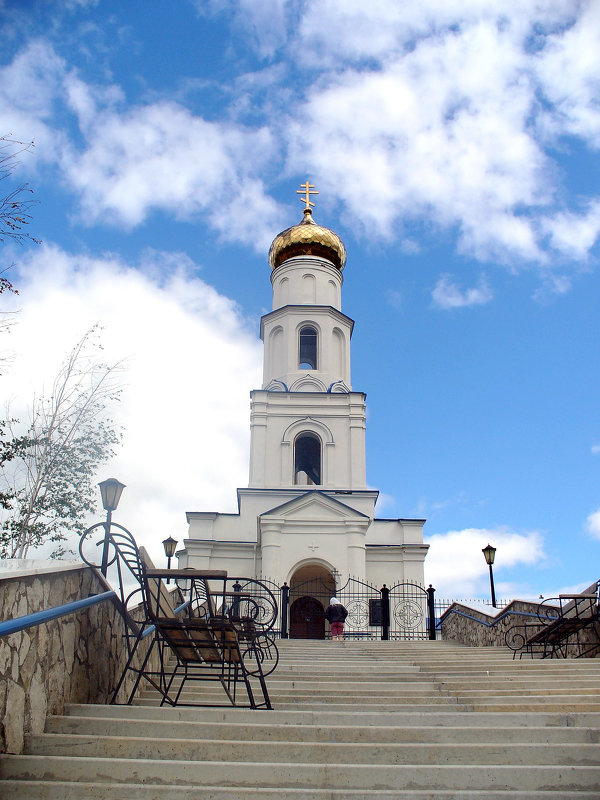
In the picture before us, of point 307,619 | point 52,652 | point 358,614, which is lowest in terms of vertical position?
point 52,652

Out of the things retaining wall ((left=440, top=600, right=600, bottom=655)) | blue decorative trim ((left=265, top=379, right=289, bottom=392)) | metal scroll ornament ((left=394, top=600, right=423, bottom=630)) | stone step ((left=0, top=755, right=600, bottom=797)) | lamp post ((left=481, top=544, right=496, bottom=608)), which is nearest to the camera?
stone step ((left=0, top=755, right=600, bottom=797))

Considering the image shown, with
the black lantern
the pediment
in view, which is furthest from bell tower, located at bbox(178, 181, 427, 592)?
the black lantern

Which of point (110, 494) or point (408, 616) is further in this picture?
point (408, 616)

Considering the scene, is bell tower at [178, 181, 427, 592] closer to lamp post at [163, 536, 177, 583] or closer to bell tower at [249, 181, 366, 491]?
Answer: bell tower at [249, 181, 366, 491]

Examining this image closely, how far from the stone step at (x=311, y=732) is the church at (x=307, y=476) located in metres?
16.8

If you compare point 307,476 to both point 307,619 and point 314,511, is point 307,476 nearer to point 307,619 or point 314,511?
point 314,511

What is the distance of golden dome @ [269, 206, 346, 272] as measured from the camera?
3075cm

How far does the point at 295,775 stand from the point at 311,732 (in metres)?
0.70

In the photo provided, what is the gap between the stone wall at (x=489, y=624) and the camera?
1196cm

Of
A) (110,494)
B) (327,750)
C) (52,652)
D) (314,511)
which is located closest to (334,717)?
(327,750)

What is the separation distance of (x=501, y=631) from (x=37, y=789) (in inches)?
442

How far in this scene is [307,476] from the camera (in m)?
28.0

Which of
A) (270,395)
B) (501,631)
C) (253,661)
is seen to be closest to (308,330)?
(270,395)

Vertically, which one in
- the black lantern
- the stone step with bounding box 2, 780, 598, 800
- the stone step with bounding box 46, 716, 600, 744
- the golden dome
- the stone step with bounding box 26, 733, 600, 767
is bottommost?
the stone step with bounding box 2, 780, 598, 800
